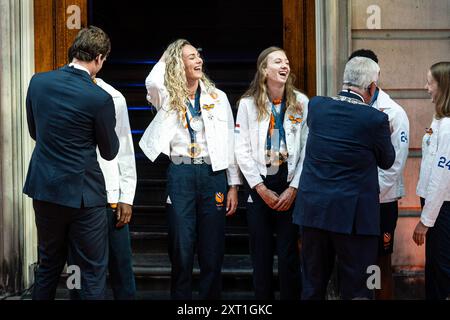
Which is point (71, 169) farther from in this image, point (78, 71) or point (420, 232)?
point (420, 232)

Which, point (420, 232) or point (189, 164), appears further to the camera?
point (189, 164)

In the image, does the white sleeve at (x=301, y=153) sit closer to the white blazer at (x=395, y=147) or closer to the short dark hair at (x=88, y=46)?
the white blazer at (x=395, y=147)

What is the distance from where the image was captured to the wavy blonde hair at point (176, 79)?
6.02 meters

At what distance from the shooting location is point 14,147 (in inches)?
271

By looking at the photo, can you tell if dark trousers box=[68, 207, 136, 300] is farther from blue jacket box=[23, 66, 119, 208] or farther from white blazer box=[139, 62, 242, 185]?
white blazer box=[139, 62, 242, 185]

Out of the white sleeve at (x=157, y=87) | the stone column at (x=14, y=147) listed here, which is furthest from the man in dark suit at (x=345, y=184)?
the stone column at (x=14, y=147)

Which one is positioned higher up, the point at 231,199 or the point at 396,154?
the point at 396,154

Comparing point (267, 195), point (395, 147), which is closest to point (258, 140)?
point (267, 195)

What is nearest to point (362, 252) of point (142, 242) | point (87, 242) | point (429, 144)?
point (429, 144)

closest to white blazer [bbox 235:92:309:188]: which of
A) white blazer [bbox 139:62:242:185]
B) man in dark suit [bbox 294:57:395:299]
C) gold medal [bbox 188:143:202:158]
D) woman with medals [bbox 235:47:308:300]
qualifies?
woman with medals [bbox 235:47:308:300]

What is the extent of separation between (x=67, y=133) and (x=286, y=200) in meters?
1.89

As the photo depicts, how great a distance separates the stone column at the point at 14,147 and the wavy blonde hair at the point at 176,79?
1600 millimetres

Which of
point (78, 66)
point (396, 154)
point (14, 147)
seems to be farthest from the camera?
point (14, 147)

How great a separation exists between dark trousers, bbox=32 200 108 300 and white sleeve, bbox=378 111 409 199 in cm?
216
